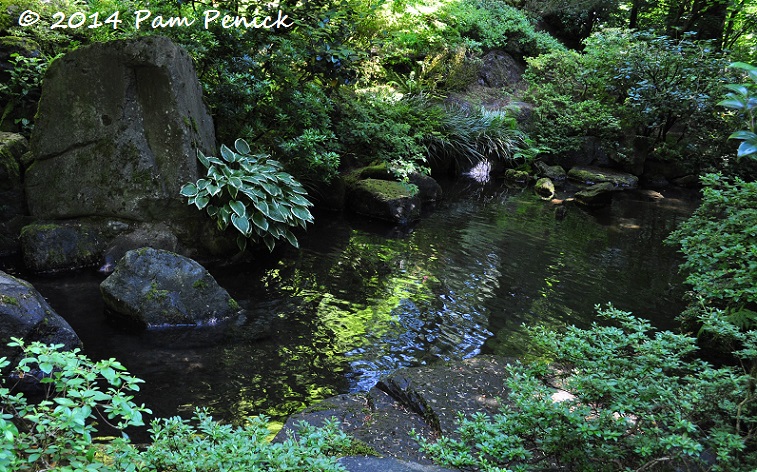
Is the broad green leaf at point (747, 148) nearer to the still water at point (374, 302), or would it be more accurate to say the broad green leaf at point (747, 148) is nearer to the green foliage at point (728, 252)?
the green foliage at point (728, 252)

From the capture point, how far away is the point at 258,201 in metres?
6.79

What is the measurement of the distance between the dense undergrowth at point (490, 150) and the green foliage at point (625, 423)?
13 millimetres

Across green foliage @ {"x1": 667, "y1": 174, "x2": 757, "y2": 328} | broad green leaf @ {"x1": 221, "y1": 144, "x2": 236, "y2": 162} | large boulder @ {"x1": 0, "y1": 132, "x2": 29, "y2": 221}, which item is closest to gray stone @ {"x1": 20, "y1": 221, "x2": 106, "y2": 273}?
large boulder @ {"x1": 0, "y1": 132, "x2": 29, "y2": 221}

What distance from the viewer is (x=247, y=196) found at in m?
6.80

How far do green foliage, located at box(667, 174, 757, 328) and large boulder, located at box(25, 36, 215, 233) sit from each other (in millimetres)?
5521

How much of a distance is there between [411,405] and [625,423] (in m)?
1.50

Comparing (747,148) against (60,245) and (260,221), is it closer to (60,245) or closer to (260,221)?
(260,221)

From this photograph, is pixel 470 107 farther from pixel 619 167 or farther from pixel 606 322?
pixel 606 322

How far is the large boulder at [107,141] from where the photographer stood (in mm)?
6402

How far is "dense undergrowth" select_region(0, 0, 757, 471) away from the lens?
2322mm

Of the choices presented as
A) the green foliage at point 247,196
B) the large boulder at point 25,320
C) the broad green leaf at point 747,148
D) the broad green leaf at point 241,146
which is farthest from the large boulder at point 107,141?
the broad green leaf at point 747,148

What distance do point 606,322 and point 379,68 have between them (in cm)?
995

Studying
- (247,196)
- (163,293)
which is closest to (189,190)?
(247,196)

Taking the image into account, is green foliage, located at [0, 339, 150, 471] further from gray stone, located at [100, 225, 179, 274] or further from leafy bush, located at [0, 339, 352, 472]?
gray stone, located at [100, 225, 179, 274]
